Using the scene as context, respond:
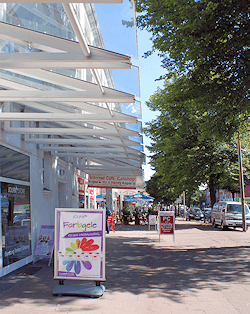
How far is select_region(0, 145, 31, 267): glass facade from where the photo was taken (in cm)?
819

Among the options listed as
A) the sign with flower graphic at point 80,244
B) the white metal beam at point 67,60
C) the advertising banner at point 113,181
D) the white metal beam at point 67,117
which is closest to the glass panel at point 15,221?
the white metal beam at point 67,117

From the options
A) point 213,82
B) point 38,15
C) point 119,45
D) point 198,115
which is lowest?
point 119,45

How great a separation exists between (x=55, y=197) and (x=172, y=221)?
471 cm

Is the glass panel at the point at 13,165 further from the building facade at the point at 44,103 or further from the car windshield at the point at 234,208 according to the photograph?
the car windshield at the point at 234,208

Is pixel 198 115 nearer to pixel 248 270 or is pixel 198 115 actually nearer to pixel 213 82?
pixel 213 82

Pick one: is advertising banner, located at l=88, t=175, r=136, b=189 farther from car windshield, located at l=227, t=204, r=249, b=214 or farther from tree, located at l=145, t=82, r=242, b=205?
car windshield, located at l=227, t=204, r=249, b=214

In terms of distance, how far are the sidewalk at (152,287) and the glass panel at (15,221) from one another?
0.48 m

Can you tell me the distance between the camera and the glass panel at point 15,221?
26.8 ft

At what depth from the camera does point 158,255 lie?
433 inches

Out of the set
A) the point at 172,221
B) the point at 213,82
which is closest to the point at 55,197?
the point at 172,221

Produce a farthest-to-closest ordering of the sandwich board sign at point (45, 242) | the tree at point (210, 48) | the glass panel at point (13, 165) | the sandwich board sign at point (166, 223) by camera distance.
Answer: the sandwich board sign at point (166, 223), the tree at point (210, 48), the sandwich board sign at point (45, 242), the glass panel at point (13, 165)

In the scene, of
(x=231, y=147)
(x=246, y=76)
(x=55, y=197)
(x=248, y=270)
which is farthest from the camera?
(x=231, y=147)

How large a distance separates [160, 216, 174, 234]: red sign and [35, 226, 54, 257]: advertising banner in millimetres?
5638

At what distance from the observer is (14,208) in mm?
8797
